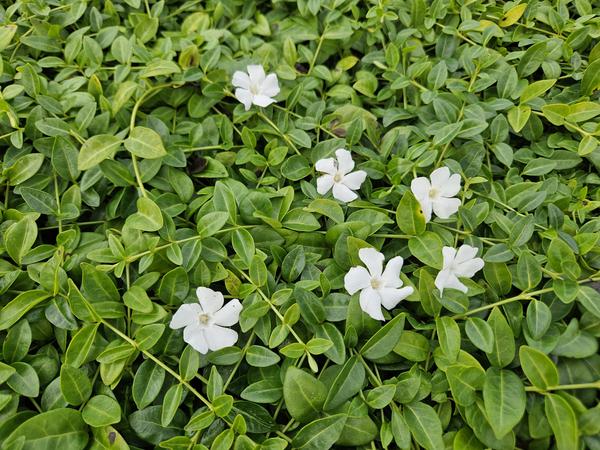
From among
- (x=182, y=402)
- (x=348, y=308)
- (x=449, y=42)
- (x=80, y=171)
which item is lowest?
(x=182, y=402)

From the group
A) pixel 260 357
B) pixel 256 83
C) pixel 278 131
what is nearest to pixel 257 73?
pixel 256 83

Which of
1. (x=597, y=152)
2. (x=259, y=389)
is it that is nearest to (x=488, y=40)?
(x=597, y=152)

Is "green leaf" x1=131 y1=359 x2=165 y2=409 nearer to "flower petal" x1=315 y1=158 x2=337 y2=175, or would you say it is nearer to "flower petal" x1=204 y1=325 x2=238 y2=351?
"flower petal" x1=204 y1=325 x2=238 y2=351

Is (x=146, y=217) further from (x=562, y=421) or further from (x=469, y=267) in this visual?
(x=562, y=421)

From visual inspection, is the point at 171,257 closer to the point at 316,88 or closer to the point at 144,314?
the point at 144,314

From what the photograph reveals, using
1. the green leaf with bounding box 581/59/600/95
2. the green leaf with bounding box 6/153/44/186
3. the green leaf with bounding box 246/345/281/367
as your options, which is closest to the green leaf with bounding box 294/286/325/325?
the green leaf with bounding box 246/345/281/367

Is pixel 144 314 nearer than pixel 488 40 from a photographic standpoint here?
Yes

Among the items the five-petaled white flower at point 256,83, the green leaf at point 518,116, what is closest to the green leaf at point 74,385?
the five-petaled white flower at point 256,83
